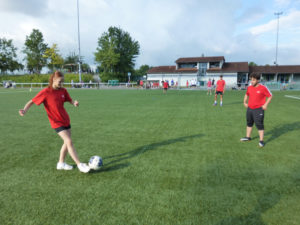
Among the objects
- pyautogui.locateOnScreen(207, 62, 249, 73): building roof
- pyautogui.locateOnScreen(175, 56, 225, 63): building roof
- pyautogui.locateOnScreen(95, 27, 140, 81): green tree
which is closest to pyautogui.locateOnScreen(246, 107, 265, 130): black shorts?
pyautogui.locateOnScreen(207, 62, 249, 73): building roof

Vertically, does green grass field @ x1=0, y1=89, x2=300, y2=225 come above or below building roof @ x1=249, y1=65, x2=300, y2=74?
below

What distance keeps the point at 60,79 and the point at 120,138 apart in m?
2.80

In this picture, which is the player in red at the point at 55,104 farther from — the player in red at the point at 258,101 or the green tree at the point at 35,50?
the green tree at the point at 35,50

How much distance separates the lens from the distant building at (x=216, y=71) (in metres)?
48.8

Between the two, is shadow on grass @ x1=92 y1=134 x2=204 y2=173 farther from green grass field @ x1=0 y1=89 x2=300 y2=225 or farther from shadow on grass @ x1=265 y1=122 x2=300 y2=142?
shadow on grass @ x1=265 y1=122 x2=300 y2=142

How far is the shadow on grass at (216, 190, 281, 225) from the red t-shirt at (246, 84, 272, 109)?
8.59 ft

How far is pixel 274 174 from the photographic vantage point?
3.49 m

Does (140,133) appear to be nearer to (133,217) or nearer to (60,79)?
(60,79)

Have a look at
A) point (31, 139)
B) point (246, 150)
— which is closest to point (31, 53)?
point (31, 139)

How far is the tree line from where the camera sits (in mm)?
59250

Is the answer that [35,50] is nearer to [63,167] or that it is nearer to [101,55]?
[101,55]

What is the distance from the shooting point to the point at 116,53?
62.3 meters

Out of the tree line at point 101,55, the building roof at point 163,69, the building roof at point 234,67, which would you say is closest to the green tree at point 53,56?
the tree line at point 101,55

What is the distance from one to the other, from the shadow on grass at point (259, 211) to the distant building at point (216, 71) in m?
45.9
